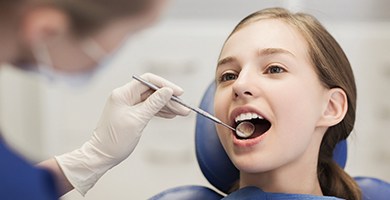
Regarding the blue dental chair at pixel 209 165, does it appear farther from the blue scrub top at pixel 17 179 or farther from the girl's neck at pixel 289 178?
the blue scrub top at pixel 17 179

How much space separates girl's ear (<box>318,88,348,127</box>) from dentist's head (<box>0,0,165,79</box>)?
74cm

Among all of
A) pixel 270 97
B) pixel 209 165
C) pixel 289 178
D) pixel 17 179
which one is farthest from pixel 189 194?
pixel 17 179

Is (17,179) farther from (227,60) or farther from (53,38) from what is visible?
(227,60)

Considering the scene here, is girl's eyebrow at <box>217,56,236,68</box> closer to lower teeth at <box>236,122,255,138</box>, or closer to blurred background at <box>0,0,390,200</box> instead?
lower teeth at <box>236,122,255,138</box>

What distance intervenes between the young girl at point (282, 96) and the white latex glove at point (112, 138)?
0.16m

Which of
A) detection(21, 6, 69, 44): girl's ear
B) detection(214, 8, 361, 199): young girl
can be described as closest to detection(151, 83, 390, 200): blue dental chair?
detection(214, 8, 361, 199): young girl

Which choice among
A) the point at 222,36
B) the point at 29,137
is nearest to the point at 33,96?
the point at 29,137

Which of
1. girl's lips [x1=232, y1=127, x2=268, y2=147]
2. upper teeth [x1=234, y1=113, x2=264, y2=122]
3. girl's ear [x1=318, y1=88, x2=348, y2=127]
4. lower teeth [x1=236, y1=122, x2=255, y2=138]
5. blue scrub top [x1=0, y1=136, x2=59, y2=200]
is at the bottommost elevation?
blue scrub top [x1=0, y1=136, x2=59, y2=200]

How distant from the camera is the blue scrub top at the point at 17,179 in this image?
0.81m

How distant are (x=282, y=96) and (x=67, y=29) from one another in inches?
26.5

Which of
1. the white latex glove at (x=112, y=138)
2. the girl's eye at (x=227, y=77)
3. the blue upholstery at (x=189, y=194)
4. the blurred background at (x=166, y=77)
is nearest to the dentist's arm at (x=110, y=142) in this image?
the white latex glove at (x=112, y=138)

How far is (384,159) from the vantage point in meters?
2.81

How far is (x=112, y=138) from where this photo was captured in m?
1.42

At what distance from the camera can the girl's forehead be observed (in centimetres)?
144
